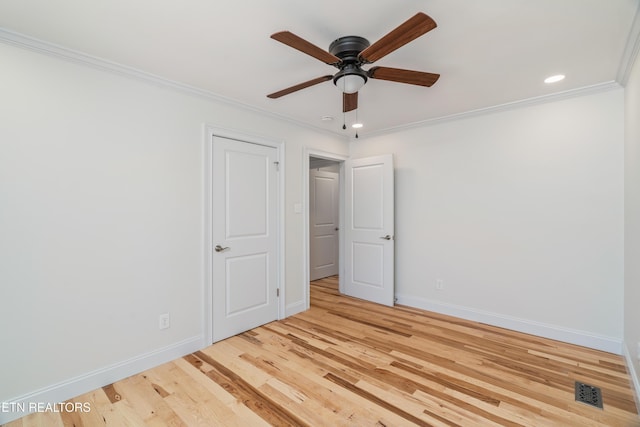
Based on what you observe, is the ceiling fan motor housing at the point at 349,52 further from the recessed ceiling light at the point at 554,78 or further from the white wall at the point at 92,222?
the recessed ceiling light at the point at 554,78

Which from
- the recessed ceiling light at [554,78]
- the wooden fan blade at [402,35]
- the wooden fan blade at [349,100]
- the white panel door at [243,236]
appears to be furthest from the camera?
the white panel door at [243,236]

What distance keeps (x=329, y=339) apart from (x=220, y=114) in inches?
99.8

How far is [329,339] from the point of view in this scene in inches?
116

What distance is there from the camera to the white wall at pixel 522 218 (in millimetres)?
2654

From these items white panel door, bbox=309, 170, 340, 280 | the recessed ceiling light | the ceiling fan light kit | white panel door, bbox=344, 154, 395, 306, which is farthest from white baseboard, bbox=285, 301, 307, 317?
the recessed ceiling light

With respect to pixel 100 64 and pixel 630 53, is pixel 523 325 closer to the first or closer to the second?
pixel 630 53

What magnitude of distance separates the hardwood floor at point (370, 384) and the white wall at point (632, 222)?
294mm

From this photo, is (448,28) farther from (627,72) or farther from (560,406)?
(560,406)

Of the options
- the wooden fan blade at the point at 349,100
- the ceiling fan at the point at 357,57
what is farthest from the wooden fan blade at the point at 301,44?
the wooden fan blade at the point at 349,100

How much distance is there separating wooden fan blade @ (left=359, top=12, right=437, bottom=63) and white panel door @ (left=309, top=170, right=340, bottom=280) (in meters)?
3.79

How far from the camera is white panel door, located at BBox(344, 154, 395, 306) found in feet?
12.8

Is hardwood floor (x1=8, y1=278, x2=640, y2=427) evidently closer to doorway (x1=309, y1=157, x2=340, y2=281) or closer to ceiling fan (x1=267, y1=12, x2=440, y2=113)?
ceiling fan (x1=267, y1=12, x2=440, y2=113)

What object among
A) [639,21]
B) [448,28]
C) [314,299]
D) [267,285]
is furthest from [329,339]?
[639,21]

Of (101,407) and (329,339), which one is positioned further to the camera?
(329,339)
